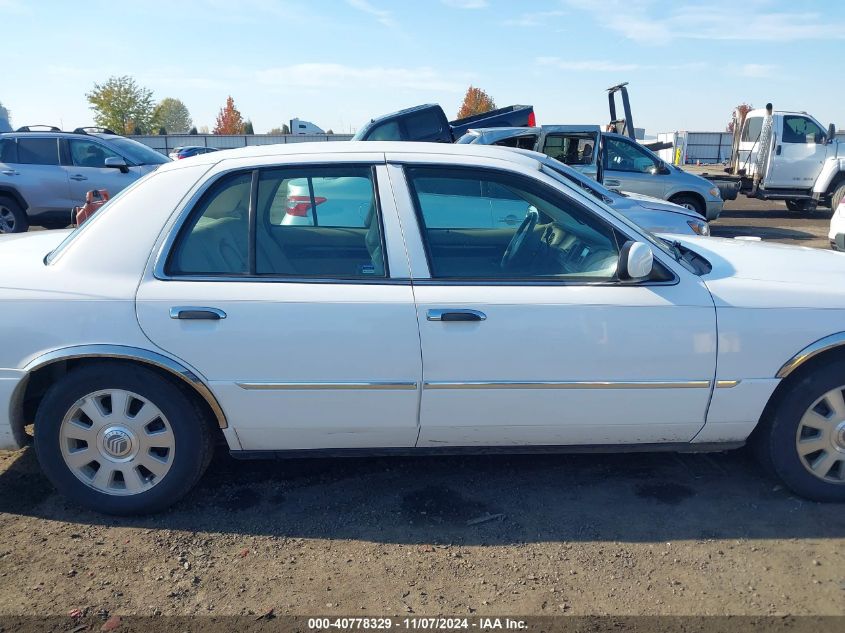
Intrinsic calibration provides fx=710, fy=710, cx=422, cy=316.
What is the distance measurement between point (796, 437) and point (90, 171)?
11.7 metres

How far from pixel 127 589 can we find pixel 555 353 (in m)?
2.04

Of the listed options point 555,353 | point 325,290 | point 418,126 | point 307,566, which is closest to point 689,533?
point 555,353

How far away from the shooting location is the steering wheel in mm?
3428

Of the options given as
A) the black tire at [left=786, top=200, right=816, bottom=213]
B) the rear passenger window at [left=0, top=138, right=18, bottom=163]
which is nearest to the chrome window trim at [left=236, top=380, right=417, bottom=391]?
the rear passenger window at [left=0, top=138, right=18, bottom=163]

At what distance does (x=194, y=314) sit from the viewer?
3.10m

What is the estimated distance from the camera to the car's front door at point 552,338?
3133 millimetres

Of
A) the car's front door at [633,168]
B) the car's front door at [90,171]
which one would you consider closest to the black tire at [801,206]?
the car's front door at [633,168]

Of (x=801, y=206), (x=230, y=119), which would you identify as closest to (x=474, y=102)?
(x=230, y=119)

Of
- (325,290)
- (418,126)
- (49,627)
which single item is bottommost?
(49,627)

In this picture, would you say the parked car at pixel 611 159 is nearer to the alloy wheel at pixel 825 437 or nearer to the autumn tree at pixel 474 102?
the alloy wheel at pixel 825 437

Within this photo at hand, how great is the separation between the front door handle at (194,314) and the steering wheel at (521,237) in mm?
1339

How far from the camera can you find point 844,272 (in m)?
3.55

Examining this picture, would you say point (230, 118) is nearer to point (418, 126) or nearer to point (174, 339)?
point (418, 126)

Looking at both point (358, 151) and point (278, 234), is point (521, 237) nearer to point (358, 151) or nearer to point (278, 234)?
point (358, 151)
